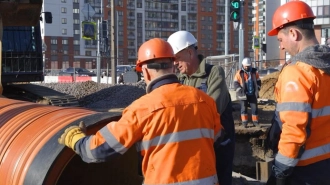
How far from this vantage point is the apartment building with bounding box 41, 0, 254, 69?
2734 inches

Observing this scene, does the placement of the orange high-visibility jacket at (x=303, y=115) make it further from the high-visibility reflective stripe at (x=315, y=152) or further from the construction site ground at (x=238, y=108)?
the construction site ground at (x=238, y=108)

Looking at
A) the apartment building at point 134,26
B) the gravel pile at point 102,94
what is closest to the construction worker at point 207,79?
the gravel pile at point 102,94

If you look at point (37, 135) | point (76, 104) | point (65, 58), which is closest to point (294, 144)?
point (37, 135)

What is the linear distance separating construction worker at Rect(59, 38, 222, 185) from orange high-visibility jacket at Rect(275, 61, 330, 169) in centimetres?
46

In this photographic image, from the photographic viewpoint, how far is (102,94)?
15156 mm

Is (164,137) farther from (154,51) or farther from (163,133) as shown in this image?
(154,51)

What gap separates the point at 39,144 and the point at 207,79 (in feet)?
5.17

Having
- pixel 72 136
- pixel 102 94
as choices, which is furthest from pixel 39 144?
pixel 102 94

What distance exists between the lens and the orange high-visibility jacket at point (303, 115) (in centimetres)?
312

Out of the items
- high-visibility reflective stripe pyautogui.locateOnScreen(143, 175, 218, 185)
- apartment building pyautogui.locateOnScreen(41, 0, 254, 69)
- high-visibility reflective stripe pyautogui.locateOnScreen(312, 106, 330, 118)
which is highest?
apartment building pyautogui.locateOnScreen(41, 0, 254, 69)

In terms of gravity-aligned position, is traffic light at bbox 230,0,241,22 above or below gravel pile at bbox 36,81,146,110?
above

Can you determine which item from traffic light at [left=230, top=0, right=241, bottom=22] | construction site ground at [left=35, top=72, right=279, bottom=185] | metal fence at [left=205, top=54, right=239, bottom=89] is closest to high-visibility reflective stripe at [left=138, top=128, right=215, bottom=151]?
construction site ground at [left=35, top=72, right=279, bottom=185]

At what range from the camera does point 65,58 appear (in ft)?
225

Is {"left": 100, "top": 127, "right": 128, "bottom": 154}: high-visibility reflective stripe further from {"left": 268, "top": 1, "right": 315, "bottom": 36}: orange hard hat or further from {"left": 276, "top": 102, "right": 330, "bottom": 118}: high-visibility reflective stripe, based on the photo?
{"left": 268, "top": 1, "right": 315, "bottom": 36}: orange hard hat
